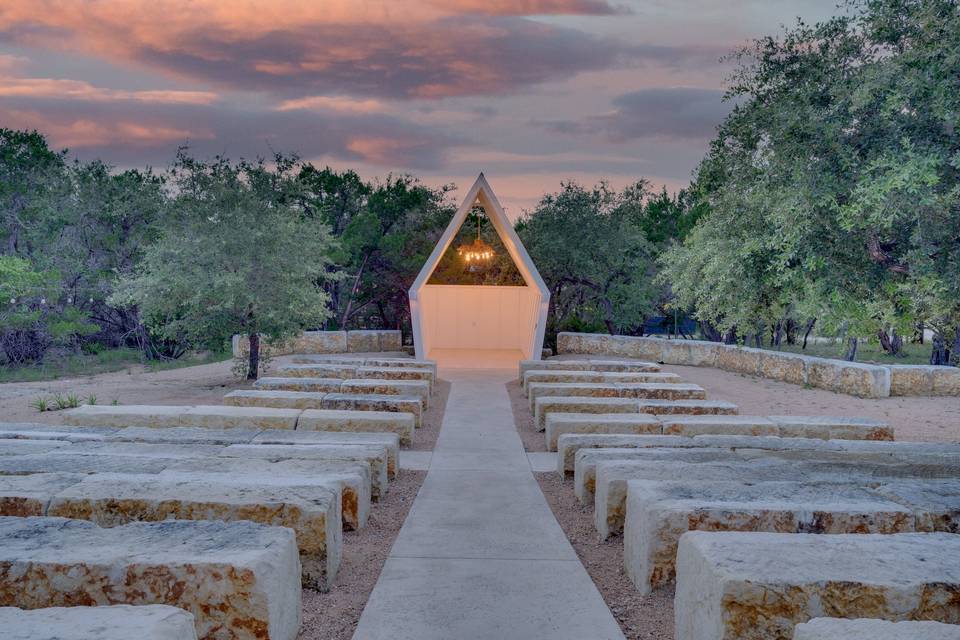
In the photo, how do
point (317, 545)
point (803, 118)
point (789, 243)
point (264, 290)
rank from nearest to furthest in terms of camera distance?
point (317, 545) → point (803, 118) → point (789, 243) → point (264, 290)

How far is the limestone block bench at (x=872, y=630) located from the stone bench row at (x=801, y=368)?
16477 mm

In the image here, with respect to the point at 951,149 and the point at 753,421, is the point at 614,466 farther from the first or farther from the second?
the point at 951,149

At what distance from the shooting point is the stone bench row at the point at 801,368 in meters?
17.7

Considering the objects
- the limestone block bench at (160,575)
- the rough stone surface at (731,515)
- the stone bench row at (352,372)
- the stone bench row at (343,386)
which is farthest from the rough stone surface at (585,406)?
the limestone block bench at (160,575)

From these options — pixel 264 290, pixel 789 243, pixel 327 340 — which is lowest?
pixel 327 340

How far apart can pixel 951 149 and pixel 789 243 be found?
2.30m

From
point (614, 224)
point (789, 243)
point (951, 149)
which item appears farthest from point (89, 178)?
point (951, 149)

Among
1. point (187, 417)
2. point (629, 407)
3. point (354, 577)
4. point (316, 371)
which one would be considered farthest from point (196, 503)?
point (316, 371)

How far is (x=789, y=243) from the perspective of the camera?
10.5m

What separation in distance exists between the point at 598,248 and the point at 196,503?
2665 cm

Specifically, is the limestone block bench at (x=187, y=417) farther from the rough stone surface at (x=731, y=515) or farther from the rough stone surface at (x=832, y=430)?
the rough stone surface at (x=832, y=430)

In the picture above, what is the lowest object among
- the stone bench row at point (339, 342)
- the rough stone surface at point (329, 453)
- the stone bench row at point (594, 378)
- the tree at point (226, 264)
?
the stone bench row at point (339, 342)

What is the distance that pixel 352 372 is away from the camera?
Result: 16.0 m

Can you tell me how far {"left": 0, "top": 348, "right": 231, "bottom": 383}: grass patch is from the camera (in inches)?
904
